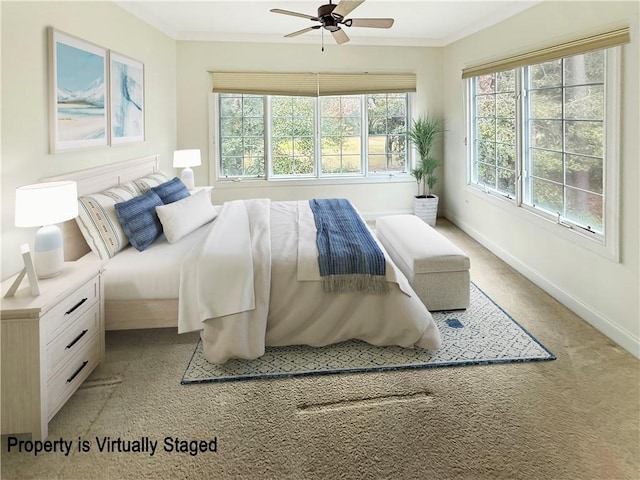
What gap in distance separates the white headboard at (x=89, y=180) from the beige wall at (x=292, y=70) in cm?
168

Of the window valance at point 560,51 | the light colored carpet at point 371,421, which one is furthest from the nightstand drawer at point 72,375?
the window valance at point 560,51

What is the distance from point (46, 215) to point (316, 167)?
175 inches

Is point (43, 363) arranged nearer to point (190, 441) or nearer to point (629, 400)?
point (190, 441)

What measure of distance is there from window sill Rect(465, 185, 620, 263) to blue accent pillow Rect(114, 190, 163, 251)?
129 inches

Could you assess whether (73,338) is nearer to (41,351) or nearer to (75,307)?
(75,307)

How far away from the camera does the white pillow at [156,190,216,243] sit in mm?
3494

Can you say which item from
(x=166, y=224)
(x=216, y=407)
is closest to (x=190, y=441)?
(x=216, y=407)

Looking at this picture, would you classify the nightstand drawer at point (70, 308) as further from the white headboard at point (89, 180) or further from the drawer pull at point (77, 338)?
the white headboard at point (89, 180)

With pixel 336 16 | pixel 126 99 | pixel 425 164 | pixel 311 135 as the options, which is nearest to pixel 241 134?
pixel 311 135

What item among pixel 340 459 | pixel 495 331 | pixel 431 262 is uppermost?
pixel 431 262

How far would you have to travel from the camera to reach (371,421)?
7.36 ft

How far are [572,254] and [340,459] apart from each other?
8.50 ft

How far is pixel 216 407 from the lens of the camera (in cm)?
237

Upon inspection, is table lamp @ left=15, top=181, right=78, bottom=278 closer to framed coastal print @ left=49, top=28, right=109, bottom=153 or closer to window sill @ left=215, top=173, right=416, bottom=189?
framed coastal print @ left=49, top=28, right=109, bottom=153
